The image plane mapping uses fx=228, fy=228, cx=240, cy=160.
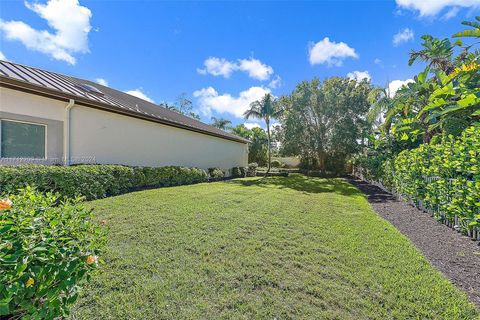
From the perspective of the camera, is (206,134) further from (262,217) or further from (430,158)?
(430,158)

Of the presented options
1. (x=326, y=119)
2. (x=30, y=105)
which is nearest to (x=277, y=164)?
(x=326, y=119)

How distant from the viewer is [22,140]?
754 centimetres

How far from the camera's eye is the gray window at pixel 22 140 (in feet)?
23.6

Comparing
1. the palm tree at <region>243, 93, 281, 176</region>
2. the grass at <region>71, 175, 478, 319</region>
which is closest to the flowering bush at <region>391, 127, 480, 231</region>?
the grass at <region>71, 175, 478, 319</region>

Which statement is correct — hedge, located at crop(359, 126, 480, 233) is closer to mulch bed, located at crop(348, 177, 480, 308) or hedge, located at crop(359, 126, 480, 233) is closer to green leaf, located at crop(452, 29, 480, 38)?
mulch bed, located at crop(348, 177, 480, 308)

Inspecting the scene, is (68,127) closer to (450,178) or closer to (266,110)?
(450,178)

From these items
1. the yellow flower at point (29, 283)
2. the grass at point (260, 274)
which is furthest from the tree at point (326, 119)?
the yellow flower at point (29, 283)

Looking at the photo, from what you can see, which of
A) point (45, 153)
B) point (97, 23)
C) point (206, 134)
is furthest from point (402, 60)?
point (45, 153)

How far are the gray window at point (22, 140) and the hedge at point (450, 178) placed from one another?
464 inches

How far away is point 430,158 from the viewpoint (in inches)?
253

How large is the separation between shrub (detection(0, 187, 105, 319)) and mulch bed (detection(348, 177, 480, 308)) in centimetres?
441

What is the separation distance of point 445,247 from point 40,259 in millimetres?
6221

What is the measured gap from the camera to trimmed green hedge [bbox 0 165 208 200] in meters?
5.57

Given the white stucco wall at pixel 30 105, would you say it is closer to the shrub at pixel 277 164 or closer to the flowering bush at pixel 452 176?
the flowering bush at pixel 452 176
